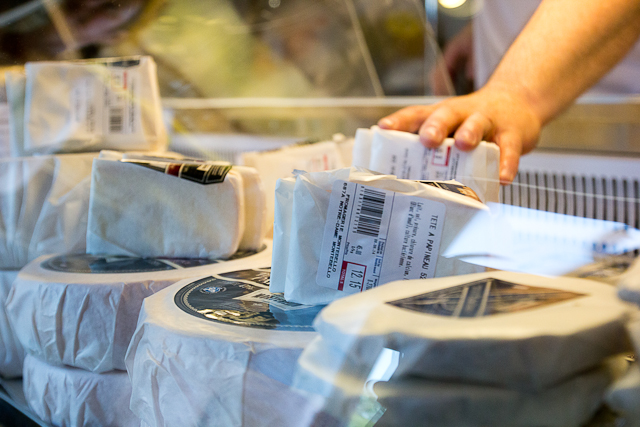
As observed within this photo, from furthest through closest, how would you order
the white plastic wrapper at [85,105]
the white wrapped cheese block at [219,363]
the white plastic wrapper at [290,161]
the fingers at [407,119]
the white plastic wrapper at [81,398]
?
the white plastic wrapper at [290,161], the white plastic wrapper at [85,105], the fingers at [407,119], the white plastic wrapper at [81,398], the white wrapped cheese block at [219,363]

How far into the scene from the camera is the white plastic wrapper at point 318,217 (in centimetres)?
40

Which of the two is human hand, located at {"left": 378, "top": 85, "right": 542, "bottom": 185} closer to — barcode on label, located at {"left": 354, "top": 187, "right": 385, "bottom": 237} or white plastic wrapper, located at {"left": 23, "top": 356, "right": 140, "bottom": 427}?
barcode on label, located at {"left": 354, "top": 187, "right": 385, "bottom": 237}

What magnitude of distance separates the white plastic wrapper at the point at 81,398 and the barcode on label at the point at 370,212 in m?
0.35

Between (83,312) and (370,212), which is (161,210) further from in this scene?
(370,212)

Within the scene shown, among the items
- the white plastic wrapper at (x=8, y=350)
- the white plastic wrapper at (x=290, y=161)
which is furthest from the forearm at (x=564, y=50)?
the white plastic wrapper at (x=8, y=350)

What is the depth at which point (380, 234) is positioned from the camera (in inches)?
15.9

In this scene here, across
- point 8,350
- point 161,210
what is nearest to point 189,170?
point 161,210

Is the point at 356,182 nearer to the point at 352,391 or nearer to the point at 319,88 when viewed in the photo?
the point at 352,391

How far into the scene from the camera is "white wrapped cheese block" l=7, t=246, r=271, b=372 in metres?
0.57

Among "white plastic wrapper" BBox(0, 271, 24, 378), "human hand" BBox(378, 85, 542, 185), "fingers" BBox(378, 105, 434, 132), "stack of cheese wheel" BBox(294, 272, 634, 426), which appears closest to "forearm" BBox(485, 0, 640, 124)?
"human hand" BBox(378, 85, 542, 185)

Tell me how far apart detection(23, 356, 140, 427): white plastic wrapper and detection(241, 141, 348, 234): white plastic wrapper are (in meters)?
0.42

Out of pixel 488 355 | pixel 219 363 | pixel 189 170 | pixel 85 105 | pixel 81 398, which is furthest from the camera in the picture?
pixel 85 105

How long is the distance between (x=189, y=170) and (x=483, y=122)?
41cm

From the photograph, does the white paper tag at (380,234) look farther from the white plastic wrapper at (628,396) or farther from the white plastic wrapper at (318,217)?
the white plastic wrapper at (628,396)
